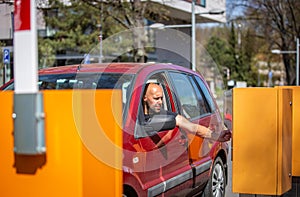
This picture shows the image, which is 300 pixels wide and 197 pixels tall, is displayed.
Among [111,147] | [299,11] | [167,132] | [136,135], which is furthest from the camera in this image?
[299,11]

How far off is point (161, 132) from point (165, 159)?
0.31 metres

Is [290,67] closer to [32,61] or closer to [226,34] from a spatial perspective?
[226,34]

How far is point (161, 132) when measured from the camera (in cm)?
520

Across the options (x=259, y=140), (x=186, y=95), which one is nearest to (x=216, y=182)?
(x=186, y=95)

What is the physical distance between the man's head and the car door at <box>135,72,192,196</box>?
11 cm

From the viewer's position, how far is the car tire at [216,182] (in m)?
6.72

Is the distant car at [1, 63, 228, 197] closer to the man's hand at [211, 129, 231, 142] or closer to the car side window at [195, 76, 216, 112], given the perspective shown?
the car side window at [195, 76, 216, 112]

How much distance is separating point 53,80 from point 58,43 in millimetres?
30342

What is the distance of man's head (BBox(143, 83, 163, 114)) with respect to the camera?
17.3 feet

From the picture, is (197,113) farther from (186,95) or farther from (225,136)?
(225,136)

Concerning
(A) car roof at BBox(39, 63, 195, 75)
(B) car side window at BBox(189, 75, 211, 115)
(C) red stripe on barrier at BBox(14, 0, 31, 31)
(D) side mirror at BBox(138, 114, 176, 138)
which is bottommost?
(D) side mirror at BBox(138, 114, 176, 138)

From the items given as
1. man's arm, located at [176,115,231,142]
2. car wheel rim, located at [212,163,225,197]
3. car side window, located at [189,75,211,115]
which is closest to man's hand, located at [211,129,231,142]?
man's arm, located at [176,115,231,142]

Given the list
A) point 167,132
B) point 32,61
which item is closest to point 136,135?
point 167,132

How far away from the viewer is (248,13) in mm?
42062
